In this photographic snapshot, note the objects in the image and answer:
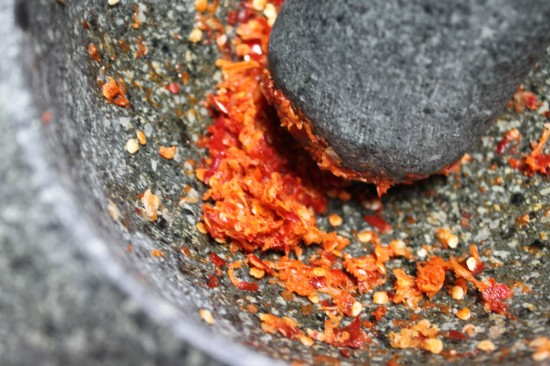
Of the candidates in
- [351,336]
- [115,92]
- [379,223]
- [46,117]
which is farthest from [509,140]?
[46,117]

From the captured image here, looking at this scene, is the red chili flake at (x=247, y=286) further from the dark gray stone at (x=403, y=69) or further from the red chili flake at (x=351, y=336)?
the dark gray stone at (x=403, y=69)

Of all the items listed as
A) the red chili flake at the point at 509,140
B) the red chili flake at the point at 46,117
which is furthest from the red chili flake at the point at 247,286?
the red chili flake at the point at 509,140

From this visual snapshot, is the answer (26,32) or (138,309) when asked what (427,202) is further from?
(26,32)

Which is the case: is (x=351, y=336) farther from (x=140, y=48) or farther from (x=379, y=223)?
(x=140, y=48)

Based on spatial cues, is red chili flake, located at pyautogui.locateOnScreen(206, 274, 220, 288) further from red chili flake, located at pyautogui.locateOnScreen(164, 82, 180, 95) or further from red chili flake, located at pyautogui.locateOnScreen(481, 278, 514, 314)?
red chili flake, located at pyautogui.locateOnScreen(481, 278, 514, 314)

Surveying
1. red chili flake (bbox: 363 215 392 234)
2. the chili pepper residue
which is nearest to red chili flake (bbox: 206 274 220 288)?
the chili pepper residue
